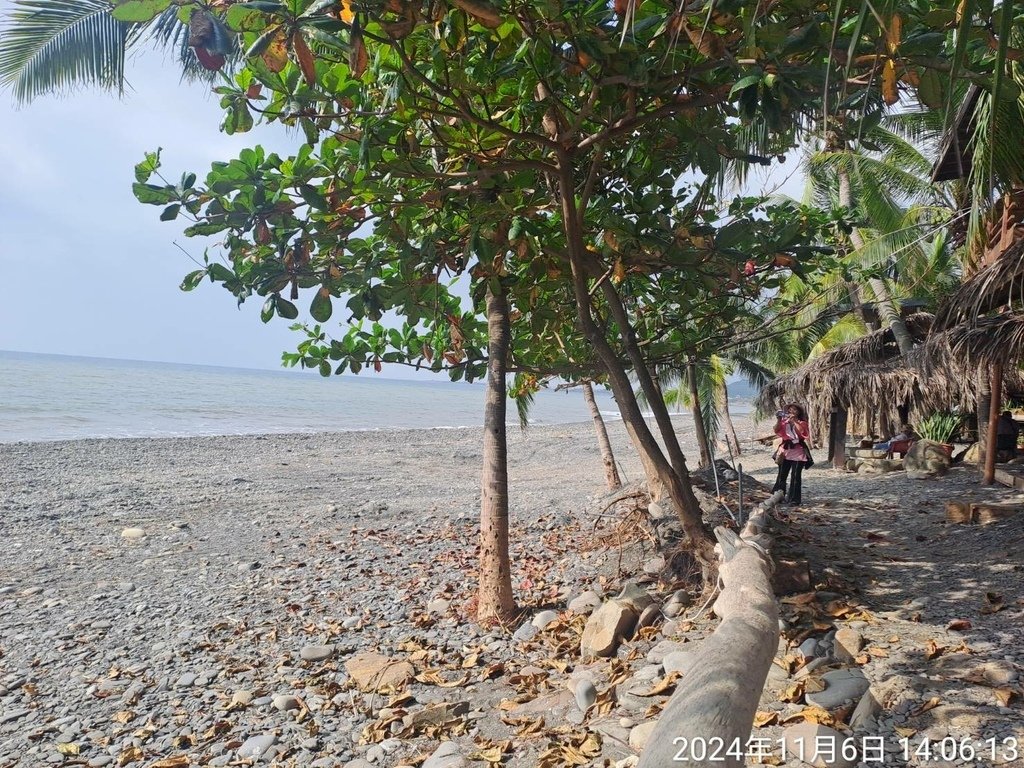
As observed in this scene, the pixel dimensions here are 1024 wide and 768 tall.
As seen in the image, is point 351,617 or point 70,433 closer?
point 351,617

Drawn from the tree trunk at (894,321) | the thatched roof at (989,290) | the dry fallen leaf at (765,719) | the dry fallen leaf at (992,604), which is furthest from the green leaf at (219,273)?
the tree trunk at (894,321)

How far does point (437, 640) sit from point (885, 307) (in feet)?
43.6

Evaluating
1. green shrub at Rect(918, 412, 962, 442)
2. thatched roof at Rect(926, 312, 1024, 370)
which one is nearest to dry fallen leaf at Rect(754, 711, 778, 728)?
thatched roof at Rect(926, 312, 1024, 370)

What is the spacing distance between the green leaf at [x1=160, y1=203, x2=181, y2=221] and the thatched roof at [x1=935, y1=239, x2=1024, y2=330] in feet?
20.0

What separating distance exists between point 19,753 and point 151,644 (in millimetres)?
1422

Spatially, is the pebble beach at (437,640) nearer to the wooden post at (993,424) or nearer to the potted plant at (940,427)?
the wooden post at (993,424)

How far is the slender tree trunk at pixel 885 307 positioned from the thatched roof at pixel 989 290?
3107mm

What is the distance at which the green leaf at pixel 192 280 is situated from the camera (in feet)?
12.0

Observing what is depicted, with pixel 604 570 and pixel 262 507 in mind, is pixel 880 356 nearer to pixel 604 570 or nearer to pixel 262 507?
pixel 604 570

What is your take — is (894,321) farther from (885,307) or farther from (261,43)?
(261,43)

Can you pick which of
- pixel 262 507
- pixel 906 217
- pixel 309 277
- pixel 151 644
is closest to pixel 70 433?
pixel 262 507

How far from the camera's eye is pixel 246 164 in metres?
3.02

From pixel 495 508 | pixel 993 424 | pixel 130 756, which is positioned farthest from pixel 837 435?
pixel 130 756

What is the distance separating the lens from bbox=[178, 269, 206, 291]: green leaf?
364cm
